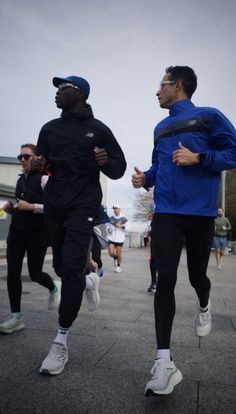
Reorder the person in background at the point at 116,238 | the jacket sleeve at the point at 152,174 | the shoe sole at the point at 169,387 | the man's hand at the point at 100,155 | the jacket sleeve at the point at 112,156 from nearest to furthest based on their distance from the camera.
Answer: the shoe sole at the point at 169,387 < the man's hand at the point at 100,155 < the jacket sleeve at the point at 152,174 < the jacket sleeve at the point at 112,156 < the person in background at the point at 116,238

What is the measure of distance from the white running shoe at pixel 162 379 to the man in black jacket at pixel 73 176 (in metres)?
0.79

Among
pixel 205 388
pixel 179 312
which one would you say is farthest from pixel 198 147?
pixel 179 312

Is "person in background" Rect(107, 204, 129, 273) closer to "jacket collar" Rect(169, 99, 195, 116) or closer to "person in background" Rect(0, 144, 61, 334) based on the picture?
"person in background" Rect(0, 144, 61, 334)

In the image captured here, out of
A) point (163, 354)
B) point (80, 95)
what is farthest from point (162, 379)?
point (80, 95)

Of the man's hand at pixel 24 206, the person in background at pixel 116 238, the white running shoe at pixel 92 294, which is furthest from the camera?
the person in background at pixel 116 238

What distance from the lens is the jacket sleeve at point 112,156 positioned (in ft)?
11.3

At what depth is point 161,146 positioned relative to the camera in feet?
10.1

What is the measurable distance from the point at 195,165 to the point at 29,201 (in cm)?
195

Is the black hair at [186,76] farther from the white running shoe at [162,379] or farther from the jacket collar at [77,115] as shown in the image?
the white running shoe at [162,379]

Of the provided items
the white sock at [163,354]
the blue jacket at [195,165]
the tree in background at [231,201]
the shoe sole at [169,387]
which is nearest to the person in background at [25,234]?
the blue jacket at [195,165]

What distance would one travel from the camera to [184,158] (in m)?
2.75

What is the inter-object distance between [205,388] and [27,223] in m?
2.29

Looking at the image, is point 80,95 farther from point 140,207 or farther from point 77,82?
point 140,207

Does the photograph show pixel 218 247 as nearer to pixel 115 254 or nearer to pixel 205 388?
pixel 115 254
